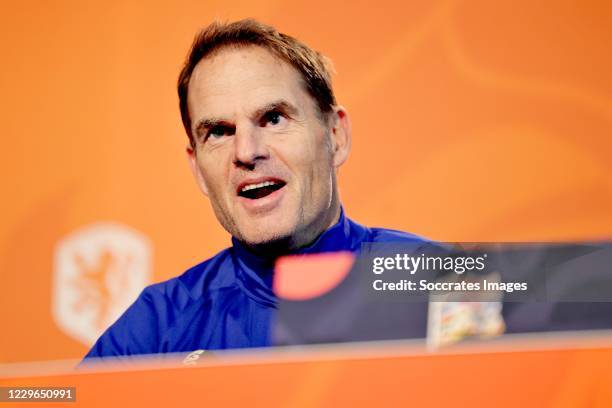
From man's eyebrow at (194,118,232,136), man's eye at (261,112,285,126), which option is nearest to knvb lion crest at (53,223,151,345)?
man's eyebrow at (194,118,232,136)

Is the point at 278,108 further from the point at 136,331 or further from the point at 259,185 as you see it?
the point at 136,331

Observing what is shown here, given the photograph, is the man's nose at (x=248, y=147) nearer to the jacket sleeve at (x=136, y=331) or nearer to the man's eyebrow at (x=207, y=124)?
the man's eyebrow at (x=207, y=124)

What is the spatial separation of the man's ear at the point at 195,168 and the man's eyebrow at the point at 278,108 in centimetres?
20

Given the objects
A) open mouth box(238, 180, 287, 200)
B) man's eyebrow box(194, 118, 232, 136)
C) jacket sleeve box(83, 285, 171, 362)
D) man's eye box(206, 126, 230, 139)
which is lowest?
jacket sleeve box(83, 285, 171, 362)

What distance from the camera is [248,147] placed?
4.68ft

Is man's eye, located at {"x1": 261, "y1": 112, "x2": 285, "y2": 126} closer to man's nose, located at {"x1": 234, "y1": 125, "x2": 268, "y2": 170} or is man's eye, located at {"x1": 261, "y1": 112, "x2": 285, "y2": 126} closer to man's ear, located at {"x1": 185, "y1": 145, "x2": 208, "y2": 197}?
man's nose, located at {"x1": 234, "y1": 125, "x2": 268, "y2": 170}

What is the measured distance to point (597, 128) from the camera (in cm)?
165

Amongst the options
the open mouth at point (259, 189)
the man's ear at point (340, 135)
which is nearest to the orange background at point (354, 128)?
the man's ear at point (340, 135)

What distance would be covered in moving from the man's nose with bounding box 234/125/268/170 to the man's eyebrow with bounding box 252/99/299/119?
34mm

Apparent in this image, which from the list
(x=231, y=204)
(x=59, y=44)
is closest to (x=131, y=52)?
(x=59, y=44)

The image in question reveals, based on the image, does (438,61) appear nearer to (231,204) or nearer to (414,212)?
(414,212)

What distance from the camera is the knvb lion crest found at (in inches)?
60.6

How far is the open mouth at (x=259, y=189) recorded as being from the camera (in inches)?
57.2

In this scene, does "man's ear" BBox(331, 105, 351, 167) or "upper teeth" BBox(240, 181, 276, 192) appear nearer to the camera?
"upper teeth" BBox(240, 181, 276, 192)
